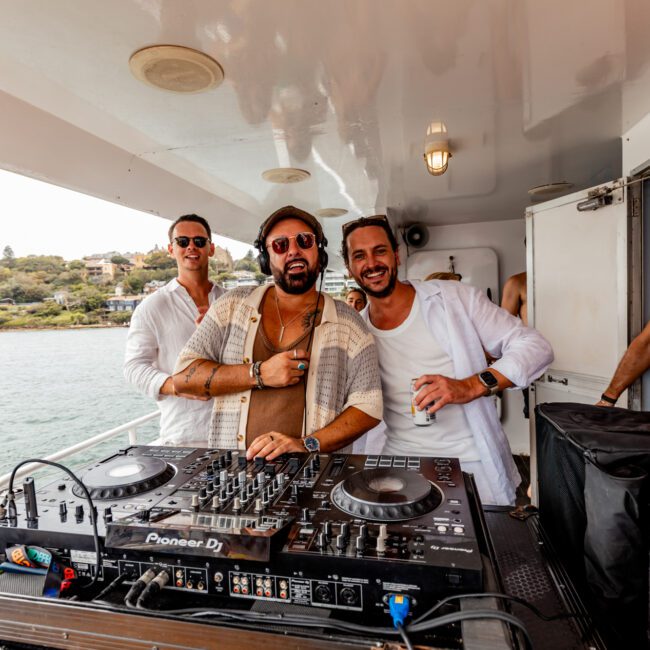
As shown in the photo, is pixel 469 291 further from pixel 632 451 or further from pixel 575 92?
pixel 632 451

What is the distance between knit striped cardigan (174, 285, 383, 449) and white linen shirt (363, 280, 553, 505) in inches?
15.7

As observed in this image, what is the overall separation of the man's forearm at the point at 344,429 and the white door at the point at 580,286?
1.99 m

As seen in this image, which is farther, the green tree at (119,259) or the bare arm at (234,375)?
the green tree at (119,259)

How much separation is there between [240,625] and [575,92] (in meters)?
2.58

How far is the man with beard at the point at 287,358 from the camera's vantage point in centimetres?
156

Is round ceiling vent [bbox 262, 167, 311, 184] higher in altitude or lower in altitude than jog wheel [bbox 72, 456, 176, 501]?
higher

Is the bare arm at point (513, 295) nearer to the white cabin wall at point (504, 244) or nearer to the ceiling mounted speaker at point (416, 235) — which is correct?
the white cabin wall at point (504, 244)

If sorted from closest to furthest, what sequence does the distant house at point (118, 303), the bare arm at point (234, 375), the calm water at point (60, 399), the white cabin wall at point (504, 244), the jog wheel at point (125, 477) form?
the jog wheel at point (125, 477), the bare arm at point (234, 375), the distant house at point (118, 303), the white cabin wall at point (504, 244), the calm water at point (60, 399)

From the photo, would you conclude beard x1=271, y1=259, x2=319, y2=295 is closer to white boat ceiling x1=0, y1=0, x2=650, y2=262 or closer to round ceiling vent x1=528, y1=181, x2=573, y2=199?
white boat ceiling x1=0, y1=0, x2=650, y2=262

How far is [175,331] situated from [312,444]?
133cm

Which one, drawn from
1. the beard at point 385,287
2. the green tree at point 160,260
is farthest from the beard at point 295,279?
the green tree at point 160,260

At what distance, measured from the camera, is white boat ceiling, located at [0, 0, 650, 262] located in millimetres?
1487

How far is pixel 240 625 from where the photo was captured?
2.32 ft

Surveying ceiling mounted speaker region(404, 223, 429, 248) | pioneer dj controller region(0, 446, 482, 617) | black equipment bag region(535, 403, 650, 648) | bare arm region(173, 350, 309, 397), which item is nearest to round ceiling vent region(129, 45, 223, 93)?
bare arm region(173, 350, 309, 397)
